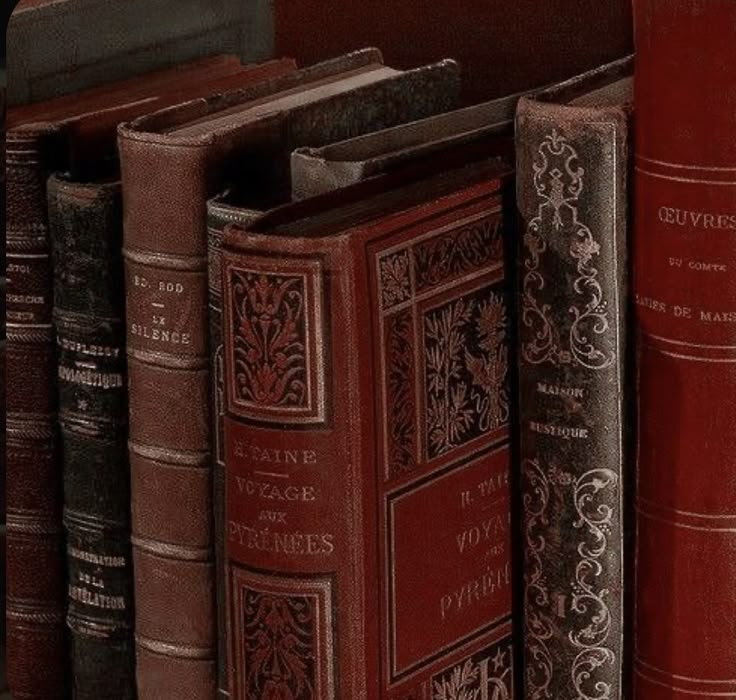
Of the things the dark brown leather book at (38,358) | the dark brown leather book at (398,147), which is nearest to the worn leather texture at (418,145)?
the dark brown leather book at (398,147)

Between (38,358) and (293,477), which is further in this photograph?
(38,358)

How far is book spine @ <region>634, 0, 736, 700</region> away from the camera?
758mm

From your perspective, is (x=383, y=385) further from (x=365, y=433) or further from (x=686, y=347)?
(x=686, y=347)

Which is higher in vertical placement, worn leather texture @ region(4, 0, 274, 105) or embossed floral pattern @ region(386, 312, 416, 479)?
worn leather texture @ region(4, 0, 274, 105)

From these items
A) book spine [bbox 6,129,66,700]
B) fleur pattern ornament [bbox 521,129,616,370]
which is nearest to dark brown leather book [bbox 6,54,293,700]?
book spine [bbox 6,129,66,700]

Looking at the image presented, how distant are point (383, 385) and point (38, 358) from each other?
203 mm

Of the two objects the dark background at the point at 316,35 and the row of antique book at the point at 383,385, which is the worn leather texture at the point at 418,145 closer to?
the row of antique book at the point at 383,385

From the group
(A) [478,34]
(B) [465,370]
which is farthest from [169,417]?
(A) [478,34]

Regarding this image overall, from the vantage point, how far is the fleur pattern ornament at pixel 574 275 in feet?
2.60

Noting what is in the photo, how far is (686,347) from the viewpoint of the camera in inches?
31.4

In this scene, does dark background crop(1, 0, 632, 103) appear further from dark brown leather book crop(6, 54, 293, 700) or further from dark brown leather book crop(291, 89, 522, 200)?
dark brown leather book crop(291, 89, 522, 200)

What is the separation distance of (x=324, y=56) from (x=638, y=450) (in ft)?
1.40

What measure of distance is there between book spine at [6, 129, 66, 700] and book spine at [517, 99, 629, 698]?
0.23m

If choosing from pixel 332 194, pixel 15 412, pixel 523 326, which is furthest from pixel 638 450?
pixel 15 412
